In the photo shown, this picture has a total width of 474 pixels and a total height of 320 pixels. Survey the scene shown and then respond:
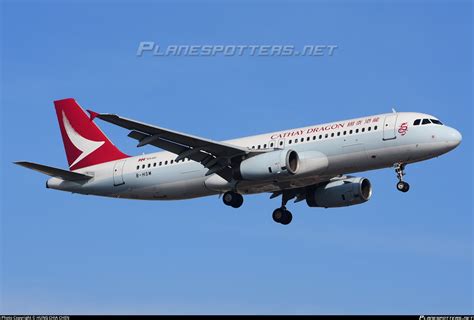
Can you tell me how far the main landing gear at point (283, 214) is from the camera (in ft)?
174

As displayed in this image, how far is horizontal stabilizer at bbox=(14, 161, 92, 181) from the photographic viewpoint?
49769 mm

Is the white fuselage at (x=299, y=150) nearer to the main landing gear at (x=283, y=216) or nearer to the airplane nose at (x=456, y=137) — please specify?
Result: the airplane nose at (x=456, y=137)

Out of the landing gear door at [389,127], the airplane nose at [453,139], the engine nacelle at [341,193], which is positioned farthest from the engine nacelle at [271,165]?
the airplane nose at [453,139]

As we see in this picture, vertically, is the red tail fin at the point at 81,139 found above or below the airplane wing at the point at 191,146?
above

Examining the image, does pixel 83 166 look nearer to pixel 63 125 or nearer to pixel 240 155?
pixel 63 125

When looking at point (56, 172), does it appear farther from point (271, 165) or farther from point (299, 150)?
point (299, 150)

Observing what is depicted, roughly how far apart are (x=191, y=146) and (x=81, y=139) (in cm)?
1062

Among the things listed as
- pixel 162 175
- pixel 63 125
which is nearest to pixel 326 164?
pixel 162 175

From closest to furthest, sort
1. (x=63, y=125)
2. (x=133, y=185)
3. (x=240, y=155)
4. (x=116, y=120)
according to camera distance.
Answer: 1. (x=116, y=120)
2. (x=240, y=155)
3. (x=133, y=185)
4. (x=63, y=125)

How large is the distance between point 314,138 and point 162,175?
8.45m

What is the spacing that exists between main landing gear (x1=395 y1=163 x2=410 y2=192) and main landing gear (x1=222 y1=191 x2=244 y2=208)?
801cm

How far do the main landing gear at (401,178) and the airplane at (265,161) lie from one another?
0.15ft

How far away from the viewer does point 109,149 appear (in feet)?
181

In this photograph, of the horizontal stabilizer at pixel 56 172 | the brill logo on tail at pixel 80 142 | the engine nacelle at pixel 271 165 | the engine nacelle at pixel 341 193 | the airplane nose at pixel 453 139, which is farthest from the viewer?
the brill logo on tail at pixel 80 142
